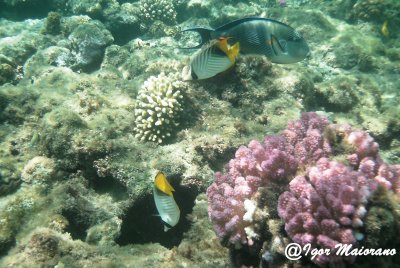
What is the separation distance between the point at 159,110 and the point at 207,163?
3.82ft

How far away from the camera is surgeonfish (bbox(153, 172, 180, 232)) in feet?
9.09

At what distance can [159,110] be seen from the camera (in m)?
4.72

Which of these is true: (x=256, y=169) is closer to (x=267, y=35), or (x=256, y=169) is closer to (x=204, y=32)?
(x=267, y=35)

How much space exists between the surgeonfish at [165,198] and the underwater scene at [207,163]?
1 cm

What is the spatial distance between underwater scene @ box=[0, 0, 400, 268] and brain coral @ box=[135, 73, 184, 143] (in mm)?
23

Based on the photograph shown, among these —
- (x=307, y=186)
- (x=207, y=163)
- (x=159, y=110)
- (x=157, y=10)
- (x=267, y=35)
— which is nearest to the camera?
(x=307, y=186)

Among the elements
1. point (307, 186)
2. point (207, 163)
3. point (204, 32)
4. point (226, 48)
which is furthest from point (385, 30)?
point (307, 186)

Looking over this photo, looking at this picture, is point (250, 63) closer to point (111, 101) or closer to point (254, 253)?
point (111, 101)

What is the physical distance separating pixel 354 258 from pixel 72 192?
3468 millimetres

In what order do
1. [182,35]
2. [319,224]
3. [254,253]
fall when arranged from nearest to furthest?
[319,224] < [254,253] < [182,35]

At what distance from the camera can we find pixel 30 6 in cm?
1245

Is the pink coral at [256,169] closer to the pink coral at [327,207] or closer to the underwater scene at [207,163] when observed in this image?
the underwater scene at [207,163]

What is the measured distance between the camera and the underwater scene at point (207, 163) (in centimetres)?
256

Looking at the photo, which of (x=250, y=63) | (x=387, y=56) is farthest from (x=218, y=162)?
(x=387, y=56)
